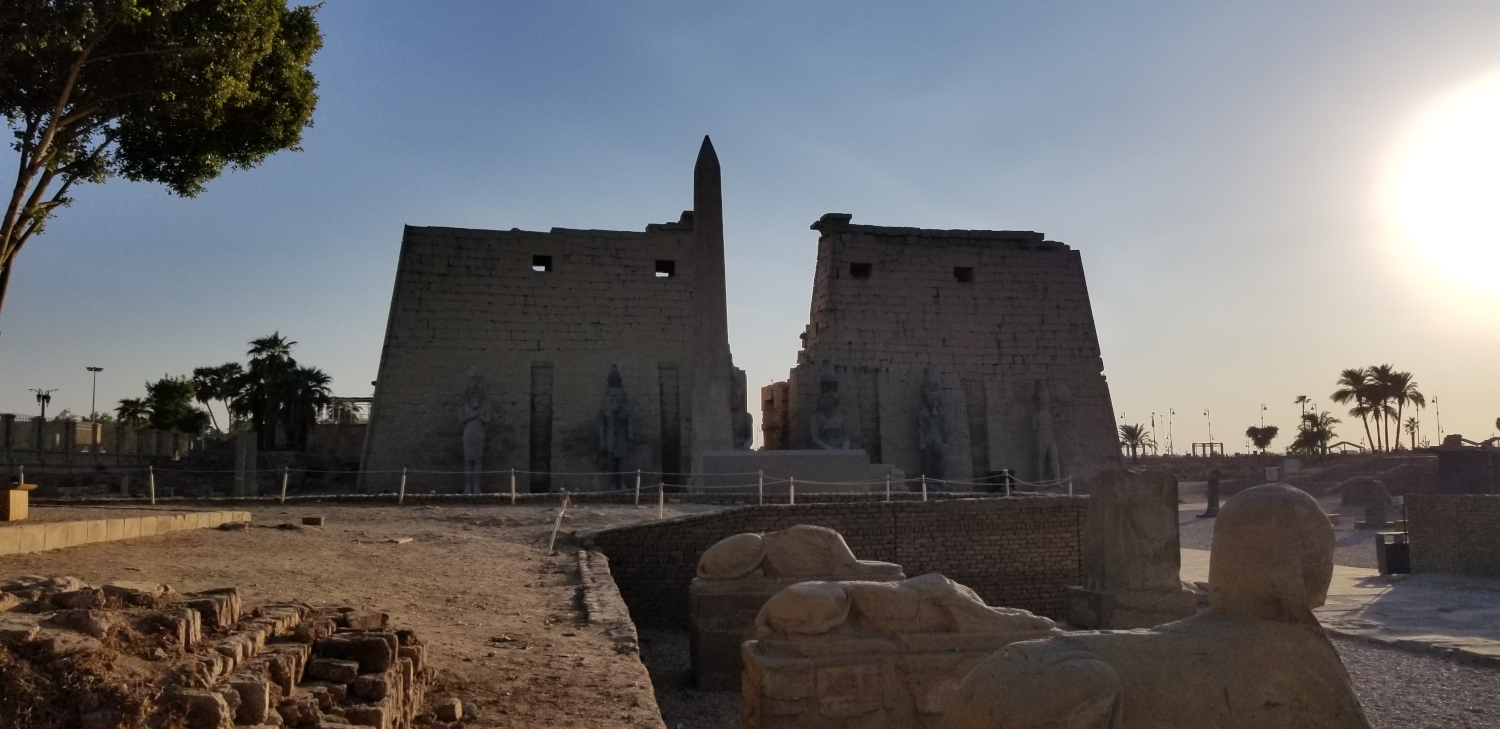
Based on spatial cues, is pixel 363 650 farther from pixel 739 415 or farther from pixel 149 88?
pixel 739 415

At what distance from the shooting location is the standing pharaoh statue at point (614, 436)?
65.3 feet

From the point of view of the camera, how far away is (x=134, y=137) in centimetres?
985

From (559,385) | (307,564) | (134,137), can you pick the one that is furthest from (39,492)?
(307,564)

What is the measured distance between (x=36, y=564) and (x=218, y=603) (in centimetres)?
352

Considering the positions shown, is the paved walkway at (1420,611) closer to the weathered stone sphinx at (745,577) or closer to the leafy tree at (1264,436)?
the weathered stone sphinx at (745,577)

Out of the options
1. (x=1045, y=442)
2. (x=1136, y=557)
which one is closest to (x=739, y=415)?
(x=1045, y=442)

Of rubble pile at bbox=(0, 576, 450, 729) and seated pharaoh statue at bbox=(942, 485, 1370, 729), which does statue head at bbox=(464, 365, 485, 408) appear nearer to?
rubble pile at bbox=(0, 576, 450, 729)

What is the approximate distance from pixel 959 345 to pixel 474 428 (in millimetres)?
10196

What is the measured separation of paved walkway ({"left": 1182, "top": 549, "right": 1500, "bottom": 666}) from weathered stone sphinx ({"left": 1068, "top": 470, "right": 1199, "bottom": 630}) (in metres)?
1.72

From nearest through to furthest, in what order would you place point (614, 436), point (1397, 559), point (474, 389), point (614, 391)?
1. point (1397, 559)
2. point (474, 389)
3. point (614, 436)
4. point (614, 391)

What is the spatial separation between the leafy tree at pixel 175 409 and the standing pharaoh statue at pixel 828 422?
23701mm

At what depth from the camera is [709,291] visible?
21031 millimetres

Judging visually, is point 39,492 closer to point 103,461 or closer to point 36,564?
point 103,461

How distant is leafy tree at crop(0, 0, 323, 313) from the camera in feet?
26.8
